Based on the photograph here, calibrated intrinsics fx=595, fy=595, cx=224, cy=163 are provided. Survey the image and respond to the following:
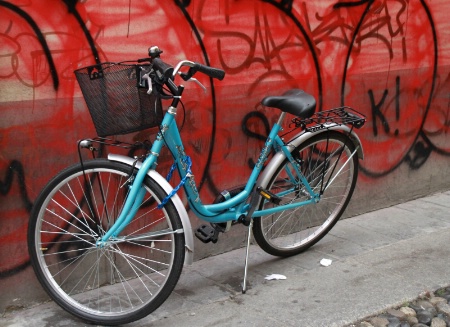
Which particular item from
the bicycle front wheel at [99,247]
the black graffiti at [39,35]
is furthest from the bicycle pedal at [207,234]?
the black graffiti at [39,35]

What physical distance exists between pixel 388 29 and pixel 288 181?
1.92 meters

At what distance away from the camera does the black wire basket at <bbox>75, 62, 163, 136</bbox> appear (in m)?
3.12

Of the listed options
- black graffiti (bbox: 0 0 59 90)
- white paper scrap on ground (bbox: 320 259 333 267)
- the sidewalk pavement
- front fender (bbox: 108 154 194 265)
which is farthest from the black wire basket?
white paper scrap on ground (bbox: 320 259 333 267)

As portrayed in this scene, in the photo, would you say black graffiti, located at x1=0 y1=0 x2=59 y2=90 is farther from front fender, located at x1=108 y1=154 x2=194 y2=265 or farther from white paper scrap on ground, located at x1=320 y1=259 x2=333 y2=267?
white paper scrap on ground, located at x1=320 y1=259 x2=333 y2=267

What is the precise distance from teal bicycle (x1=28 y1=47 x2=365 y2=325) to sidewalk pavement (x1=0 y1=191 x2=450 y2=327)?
160 millimetres

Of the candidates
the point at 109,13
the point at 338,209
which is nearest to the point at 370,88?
the point at 338,209

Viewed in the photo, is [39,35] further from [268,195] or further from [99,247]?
[268,195]

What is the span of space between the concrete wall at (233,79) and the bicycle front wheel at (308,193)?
36 cm

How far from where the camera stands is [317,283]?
398 centimetres

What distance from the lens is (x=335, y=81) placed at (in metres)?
4.91

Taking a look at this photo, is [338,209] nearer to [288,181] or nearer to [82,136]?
[288,181]

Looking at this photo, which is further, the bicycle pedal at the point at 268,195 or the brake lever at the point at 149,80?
the bicycle pedal at the point at 268,195

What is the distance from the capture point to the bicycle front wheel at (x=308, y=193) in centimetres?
420

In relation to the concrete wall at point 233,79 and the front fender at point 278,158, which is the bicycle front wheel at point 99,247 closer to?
the concrete wall at point 233,79
